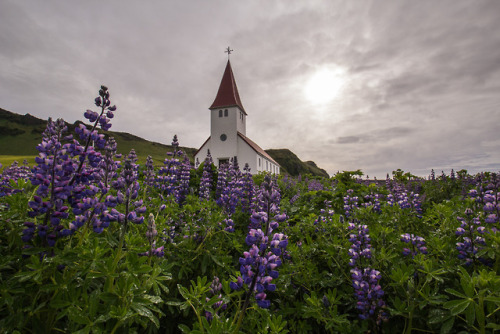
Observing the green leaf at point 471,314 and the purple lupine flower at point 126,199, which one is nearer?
the green leaf at point 471,314

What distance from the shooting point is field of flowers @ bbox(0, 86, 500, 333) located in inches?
69.4

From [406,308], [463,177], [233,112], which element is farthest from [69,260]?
[233,112]

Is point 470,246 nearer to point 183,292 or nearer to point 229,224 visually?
point 229,224

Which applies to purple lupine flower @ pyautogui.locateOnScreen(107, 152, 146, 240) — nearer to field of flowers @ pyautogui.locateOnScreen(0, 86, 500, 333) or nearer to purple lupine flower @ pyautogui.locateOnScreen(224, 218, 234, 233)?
field of flowers @ pyautogui.locateOnScreen(0, 86, 500, 333)

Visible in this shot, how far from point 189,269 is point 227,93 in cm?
4916

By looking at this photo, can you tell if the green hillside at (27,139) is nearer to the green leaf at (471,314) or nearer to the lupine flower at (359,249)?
the lupine flower at (359,249)

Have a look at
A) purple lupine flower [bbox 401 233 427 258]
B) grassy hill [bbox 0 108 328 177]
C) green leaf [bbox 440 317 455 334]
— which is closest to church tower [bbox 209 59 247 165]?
purple lupine flower [bbox 401 233 427 258]

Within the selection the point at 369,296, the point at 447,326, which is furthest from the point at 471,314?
the point at 369,296

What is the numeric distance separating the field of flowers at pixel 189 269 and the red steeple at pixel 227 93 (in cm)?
4561

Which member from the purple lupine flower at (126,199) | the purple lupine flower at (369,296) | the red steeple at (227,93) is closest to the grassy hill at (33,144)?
the red steeple at (227,93)

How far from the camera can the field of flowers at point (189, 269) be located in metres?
1.76

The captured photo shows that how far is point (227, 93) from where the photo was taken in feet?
161

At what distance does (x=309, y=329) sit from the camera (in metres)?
2.48

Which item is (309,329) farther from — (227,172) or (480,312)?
(227,172)
